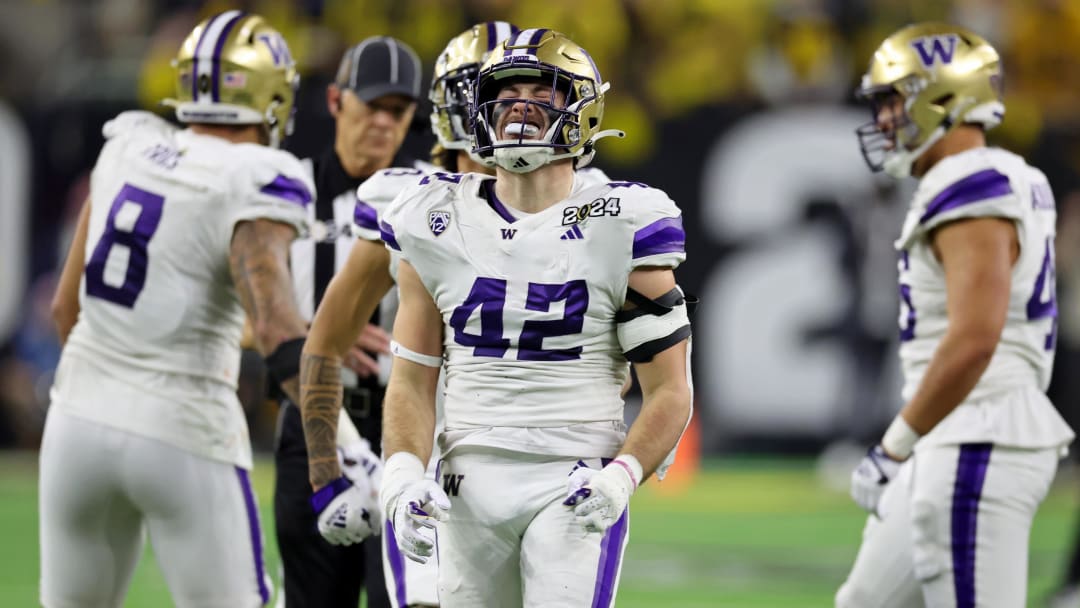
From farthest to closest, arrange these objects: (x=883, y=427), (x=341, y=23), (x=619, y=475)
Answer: (x=341, y=23) < (x=883, y=427) < (x=619, y=475)

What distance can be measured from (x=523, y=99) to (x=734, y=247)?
7.97 metres

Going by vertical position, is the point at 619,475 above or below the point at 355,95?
below

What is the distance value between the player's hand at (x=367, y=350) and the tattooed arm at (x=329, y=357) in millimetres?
395

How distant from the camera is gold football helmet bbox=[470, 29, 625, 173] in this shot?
10.9 ft

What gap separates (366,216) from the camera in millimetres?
3885

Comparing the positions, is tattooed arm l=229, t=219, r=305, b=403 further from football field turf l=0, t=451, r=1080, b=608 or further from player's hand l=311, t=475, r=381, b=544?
football field turf l=0, t=451, r=1080, b=608

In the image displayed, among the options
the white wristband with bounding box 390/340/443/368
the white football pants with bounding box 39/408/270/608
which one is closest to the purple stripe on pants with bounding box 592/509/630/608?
the white wristband with bounding box 390/340/443/368

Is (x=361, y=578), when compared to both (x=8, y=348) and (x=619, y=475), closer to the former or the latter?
(x=619, y=475)

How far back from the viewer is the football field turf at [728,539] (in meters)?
7.18

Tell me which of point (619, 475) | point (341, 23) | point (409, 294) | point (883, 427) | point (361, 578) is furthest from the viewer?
point (341, 23)

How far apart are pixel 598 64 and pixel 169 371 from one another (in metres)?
8.20

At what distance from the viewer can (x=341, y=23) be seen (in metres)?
12.2

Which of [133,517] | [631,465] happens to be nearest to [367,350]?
[133,517]

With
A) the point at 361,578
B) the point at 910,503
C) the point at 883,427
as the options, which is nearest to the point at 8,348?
the point at 883,427
